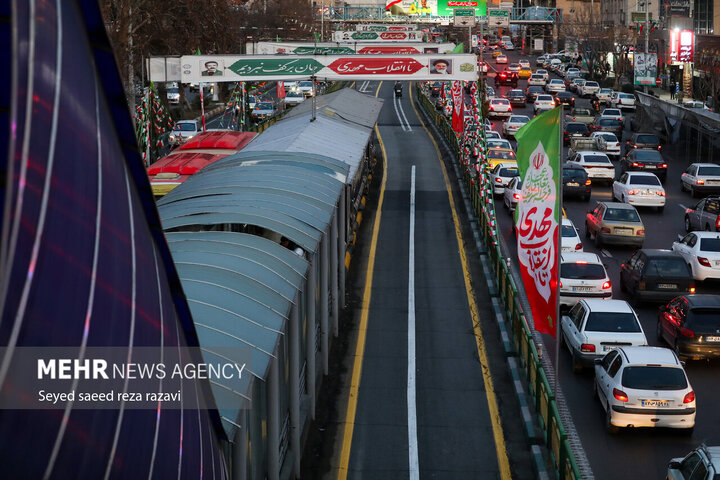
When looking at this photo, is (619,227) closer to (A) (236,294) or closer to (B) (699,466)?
(B) (699,466)

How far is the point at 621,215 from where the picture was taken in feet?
102

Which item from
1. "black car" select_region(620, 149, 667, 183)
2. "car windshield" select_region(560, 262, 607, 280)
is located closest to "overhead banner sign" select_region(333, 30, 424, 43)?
"black car" select_region(620, 149, 667, 183)

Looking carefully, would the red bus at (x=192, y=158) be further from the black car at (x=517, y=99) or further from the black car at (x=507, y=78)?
the black car at (x=507, y=78)

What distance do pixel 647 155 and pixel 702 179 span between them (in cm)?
482

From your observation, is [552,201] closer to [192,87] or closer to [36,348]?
[36,348]

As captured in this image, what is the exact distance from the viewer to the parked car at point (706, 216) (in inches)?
1248

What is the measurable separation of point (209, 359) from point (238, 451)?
0.99m

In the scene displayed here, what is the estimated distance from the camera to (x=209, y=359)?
849 centimetres

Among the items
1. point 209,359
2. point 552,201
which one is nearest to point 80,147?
point 209,359

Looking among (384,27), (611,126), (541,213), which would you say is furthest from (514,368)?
(384,27)

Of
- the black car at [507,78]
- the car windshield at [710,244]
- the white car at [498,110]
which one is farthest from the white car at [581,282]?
the black car at [507,78]

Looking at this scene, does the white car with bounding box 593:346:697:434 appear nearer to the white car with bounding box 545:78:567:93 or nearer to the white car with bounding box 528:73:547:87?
the white car with bounding box 545:78:567:93

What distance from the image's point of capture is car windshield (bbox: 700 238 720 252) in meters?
26.8

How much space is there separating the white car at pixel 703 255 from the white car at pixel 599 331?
273 inches
